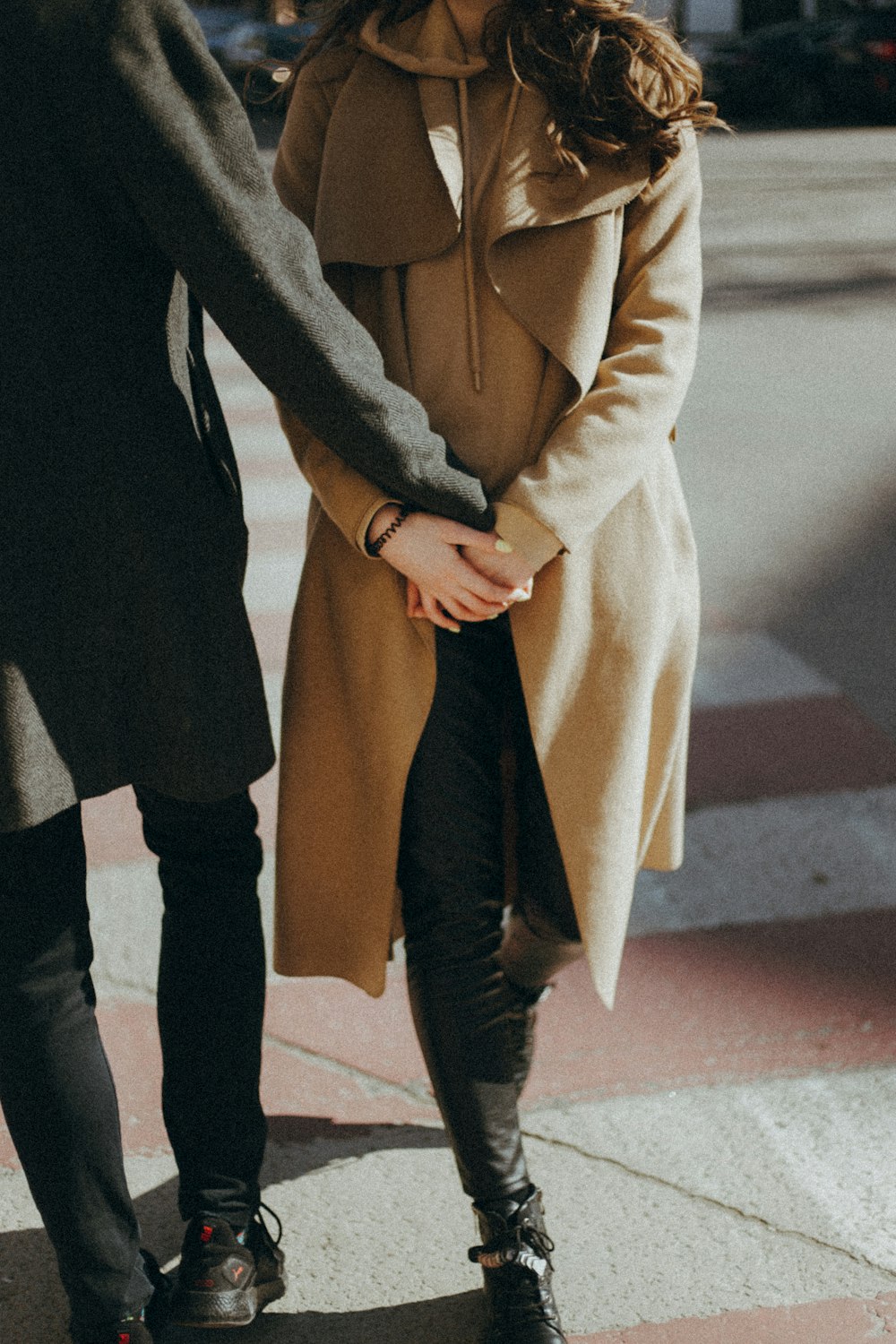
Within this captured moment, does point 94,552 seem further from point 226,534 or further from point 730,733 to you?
point 730,733

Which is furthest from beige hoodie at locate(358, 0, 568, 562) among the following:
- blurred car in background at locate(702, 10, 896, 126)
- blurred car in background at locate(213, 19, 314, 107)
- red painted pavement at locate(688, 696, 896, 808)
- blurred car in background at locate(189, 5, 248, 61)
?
blurred car in background at locate(189, 5, 248, 61)

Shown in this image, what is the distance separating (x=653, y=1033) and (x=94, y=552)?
159 cm

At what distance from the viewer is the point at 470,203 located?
2.08 m

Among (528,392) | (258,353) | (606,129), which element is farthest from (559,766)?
(606,129)

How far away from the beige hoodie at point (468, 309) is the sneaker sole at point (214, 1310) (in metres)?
1.16

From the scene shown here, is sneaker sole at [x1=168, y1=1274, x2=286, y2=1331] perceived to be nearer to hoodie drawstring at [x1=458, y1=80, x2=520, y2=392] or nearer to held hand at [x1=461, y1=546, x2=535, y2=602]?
held hand at [x1=461, y1=546, x2=535, y2=602]

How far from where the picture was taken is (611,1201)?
244cm

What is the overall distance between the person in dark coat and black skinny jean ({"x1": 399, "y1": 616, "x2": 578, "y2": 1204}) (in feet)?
0.75

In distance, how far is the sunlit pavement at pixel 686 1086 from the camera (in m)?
2.24

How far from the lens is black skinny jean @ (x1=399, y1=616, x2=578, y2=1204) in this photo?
213cm

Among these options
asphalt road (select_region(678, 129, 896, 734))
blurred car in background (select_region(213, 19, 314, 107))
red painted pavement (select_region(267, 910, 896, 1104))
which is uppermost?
red painted pavement (select_region(267, 910, 896, 1104))

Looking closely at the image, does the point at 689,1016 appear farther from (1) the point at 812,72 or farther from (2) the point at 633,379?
(1) the point at 812,72

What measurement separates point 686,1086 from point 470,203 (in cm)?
159

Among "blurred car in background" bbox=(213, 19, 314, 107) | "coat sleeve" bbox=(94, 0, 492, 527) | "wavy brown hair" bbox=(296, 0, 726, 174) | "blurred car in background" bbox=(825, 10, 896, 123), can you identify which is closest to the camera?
"coat sleeve" bbox=(94, 0, 492, 527)
